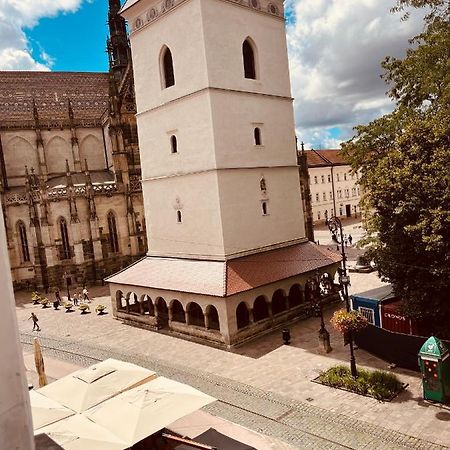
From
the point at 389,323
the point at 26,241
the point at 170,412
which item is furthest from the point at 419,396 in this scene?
the point at 26,241

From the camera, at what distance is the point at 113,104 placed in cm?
4259

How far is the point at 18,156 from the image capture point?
44594 millimetres

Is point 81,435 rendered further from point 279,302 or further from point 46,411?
point 279,302

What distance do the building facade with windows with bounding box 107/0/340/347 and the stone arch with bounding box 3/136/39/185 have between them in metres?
23.0

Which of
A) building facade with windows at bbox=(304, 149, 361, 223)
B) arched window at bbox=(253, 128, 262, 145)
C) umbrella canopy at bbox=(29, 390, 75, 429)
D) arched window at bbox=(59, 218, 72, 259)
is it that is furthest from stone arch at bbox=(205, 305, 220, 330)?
building facade with windows at bbox=(304, 149, 361, 223)

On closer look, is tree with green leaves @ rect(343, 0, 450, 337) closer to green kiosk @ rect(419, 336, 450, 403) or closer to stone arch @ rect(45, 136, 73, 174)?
green kiosk @ rect(419, 336, 450, 403)

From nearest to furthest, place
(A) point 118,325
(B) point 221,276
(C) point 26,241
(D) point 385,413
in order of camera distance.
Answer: (D) point 385,413 < (B) point 221,276 < (A) point 118,325 < (C) point 26,241

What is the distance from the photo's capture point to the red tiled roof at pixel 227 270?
70.7ft

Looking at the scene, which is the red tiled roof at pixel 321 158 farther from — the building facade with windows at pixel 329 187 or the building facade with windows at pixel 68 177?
the building facade with windows at pixel 68 177

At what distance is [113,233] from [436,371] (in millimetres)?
34037

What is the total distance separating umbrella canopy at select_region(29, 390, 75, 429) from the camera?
11.0m

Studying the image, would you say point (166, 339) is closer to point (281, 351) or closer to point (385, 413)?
point (281, 351)

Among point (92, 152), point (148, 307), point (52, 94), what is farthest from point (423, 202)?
point (52, 94)

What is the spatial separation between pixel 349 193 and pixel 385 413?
6655 cm
